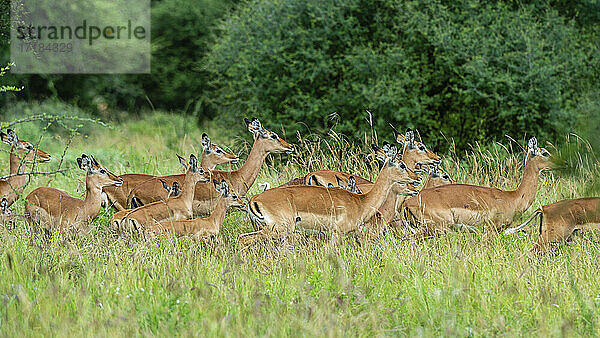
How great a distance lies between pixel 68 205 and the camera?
6.35 metres

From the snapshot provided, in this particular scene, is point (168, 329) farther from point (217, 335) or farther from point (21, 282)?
point (21, 282)

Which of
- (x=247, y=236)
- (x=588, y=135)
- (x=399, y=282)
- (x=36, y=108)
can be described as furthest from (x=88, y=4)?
(x=588, y=135)

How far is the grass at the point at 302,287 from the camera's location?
12.7ft

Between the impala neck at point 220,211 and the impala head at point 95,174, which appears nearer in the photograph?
the impala neck at point 220,211

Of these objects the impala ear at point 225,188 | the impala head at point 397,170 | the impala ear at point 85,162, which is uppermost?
the impala head at point 397,170

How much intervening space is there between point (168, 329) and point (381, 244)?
86.5 inches

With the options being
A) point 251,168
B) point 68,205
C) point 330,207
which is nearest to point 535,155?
point 330,207

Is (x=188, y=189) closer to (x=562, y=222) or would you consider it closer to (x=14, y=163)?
(x=14, y=163)

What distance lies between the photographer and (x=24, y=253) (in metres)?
5.23

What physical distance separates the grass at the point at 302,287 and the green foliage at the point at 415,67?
5044mm

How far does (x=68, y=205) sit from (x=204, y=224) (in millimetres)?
1172

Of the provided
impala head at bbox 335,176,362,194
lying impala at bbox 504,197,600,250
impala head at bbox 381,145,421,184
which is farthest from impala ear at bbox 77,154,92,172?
lying impala at bbox 504,197,600,250

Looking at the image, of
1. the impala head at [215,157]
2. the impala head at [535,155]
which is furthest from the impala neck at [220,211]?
the impala head at [535,155]

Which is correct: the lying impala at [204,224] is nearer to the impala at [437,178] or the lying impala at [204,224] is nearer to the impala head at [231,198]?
the impala head at [231,198]
